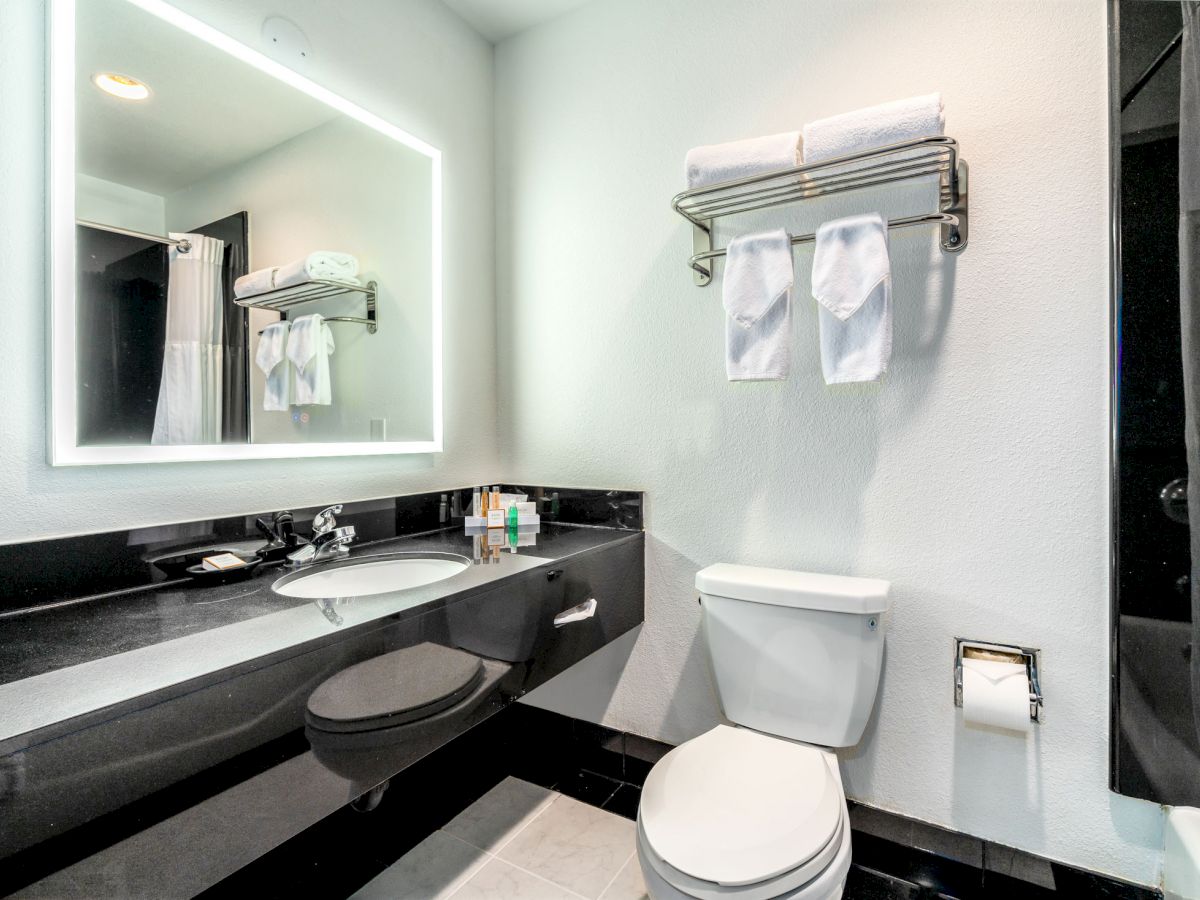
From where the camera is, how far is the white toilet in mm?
1011

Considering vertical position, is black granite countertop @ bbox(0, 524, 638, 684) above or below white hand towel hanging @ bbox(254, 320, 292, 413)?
below

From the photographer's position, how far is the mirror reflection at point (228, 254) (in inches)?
47.5

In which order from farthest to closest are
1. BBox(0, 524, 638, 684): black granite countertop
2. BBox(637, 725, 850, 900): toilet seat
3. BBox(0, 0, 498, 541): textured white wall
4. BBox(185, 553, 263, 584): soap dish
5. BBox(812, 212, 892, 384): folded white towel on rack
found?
BBox(812, 212, 892, 384): folded white towel on rack
BBox(185, 553, 263, 584): soap dish
BBox(0, 0, 498, 541): textured white wall
BBox(637, 725, 850, 900): toilet seat
BBox(0, 524, 638, 684): black granite countertop

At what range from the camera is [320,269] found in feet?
5.26

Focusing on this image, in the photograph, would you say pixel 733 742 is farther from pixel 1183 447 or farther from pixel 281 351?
pixel 281 351

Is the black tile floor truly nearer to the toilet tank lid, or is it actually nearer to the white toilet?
the white toilet

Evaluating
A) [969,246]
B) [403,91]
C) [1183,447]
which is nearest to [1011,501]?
[1183,447]

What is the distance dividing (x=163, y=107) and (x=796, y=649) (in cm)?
182

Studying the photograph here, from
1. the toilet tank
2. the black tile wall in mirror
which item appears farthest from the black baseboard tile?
the toilet tank

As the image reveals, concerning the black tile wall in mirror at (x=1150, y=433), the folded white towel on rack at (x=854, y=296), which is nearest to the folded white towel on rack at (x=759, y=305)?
the folded white towel on rack at (x=854, y=296)

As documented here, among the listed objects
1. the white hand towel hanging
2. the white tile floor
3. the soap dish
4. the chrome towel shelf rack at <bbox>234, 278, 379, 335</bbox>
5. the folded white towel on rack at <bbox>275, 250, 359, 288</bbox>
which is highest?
the folded white towel on rack at <bbox>275, 250, 359, 288</bbox>

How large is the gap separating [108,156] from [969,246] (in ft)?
5.97

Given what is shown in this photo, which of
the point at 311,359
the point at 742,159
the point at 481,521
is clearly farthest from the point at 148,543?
the point at 742,159

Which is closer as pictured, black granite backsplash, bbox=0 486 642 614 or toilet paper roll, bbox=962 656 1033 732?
black granite backsplash, bbox=0 486 642 614
